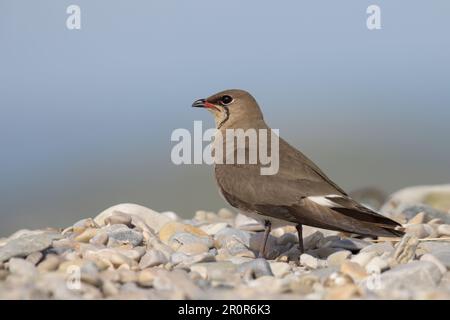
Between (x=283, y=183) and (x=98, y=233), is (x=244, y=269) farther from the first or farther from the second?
(x=98, y=233)

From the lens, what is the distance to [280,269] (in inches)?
240

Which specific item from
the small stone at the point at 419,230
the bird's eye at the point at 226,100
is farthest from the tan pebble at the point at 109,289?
the small stone at the point at 419,230

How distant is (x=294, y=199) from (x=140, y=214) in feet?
7.55

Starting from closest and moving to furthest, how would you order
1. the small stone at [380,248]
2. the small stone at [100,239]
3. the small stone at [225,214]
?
1. the small stone at [380,248]
2. the small stone at [100,239]
3. the small stone at [225,214]

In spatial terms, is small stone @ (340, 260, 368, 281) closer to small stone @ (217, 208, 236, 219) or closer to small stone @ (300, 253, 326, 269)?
small stone @ (300, 253, 326, 269)

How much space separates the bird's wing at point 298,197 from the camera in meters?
6.25

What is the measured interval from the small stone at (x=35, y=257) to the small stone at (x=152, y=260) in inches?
31.3

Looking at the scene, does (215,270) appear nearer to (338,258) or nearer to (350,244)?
(338,258)

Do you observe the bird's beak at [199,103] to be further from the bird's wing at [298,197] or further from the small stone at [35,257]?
the small stone at [35,257]

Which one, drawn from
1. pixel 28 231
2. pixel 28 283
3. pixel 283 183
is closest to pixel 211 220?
pixel 28 231

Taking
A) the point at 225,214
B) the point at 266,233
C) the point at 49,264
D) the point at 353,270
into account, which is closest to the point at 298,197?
the point at 266,233

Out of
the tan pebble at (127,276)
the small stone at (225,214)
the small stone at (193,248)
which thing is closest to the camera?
the tan pebble at (127,276)

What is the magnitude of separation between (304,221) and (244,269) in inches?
27.3

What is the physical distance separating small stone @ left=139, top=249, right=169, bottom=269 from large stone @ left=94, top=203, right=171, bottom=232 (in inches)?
68.6
